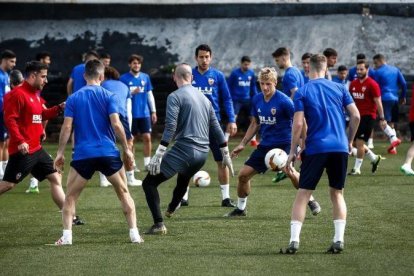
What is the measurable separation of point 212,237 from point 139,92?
9.66 meters

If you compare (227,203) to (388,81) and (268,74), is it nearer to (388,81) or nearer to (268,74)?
(268,74)

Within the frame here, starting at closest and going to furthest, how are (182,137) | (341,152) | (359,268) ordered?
(359,268), (341,152), (182,137)

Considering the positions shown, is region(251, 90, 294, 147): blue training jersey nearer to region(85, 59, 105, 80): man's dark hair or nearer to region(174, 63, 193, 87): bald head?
region(174, 63, 193, 87): bald head

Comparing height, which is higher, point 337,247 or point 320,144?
point 320,144

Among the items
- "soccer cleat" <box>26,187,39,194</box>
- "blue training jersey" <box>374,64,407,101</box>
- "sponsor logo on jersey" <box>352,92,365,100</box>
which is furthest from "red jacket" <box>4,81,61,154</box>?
"blue training jersey" <box>374,64,407,101</box>

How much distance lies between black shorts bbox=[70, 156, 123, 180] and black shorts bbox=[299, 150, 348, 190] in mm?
2033

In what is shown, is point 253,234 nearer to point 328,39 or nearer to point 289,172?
point 289,172

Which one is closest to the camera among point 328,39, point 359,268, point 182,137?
point 359,268

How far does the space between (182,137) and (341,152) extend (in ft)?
7.33

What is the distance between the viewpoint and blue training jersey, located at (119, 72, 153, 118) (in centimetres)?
2267

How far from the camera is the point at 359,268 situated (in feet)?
36.0

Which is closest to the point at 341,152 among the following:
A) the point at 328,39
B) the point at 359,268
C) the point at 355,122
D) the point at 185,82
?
the point at 355,122

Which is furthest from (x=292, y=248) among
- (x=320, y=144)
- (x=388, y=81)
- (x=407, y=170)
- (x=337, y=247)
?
(x=388, y=81)

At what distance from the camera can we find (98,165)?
494 inches
